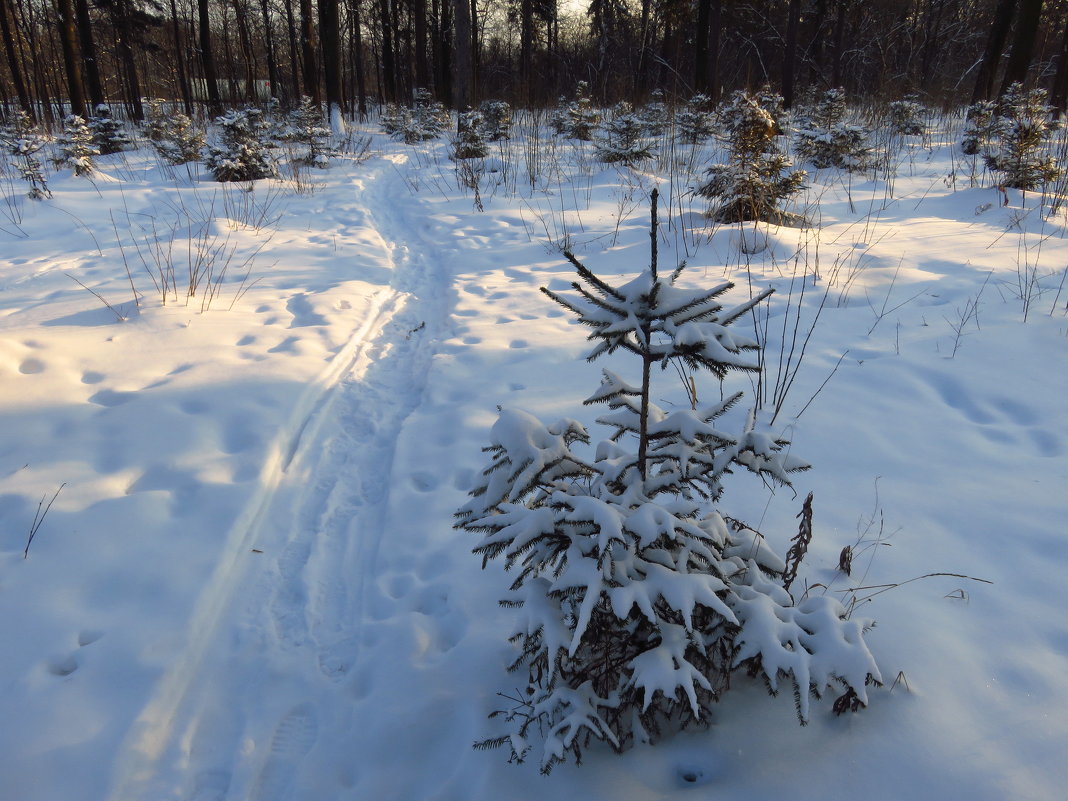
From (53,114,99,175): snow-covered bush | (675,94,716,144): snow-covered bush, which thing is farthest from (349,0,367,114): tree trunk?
(675,94,716,144): snow-covered bush

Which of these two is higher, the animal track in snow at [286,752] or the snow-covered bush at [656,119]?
the snow-covered bush at [656,119]

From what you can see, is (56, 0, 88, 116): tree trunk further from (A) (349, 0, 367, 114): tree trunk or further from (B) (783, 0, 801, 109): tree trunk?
(B) (783, 0, 801, 109): tree trunk

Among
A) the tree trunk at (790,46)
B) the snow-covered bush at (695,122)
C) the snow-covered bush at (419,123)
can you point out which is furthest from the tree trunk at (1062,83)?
the snow-covered bush at (419,123)

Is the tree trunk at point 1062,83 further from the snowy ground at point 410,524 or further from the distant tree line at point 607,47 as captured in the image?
the snowy ground at point 410,524

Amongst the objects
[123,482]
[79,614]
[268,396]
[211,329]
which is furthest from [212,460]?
[211,329]

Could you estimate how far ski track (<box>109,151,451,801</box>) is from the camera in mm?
1525

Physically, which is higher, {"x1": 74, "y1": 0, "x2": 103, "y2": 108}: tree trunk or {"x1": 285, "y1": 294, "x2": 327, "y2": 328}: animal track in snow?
{"x1": 74, "y1": 0, "x2": 103, "y2": 108}: tree trunk

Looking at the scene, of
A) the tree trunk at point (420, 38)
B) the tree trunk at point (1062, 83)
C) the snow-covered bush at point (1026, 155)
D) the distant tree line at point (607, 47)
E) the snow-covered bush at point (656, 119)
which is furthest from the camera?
the tree trunk at point (420, 38)

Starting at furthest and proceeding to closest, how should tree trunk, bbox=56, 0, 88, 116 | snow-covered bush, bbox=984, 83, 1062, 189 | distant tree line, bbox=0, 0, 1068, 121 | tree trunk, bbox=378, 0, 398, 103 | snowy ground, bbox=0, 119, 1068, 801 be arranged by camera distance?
tree trunk, bbox=378, 0, 398, 103 → distant tree line, bbox=0, 0, 1068, 121 → tree trunk, bbox=56, 0, 88, 116 → snow-covered bush, bbox=984, 83, 1062, 189 → snowy ground, bbox=0, 119, 1068, 801

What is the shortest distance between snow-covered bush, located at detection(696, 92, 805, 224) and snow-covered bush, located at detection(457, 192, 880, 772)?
166 inches

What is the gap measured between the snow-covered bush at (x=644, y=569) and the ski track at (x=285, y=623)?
23.5 inches

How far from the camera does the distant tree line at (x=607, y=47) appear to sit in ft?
40.5

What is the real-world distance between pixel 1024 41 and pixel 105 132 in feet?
54.9

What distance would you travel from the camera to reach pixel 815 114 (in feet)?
31.4
